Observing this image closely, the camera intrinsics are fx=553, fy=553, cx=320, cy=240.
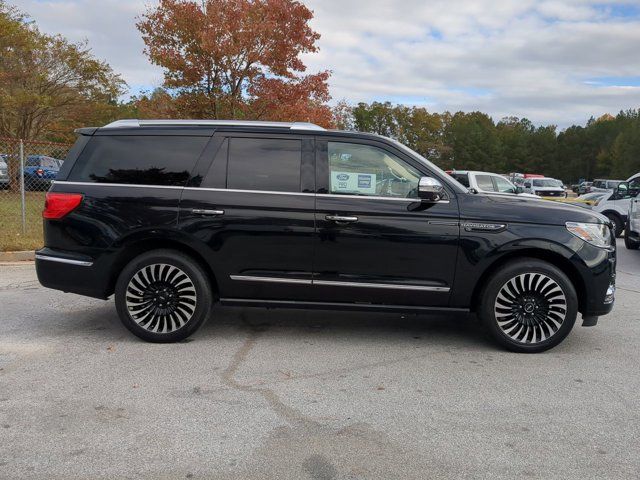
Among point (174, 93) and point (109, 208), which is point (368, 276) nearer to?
point (109, 208)

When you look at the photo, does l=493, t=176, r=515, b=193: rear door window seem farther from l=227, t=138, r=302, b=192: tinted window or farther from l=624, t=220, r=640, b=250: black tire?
l=227, t=138, r=302, b=192: tinted window

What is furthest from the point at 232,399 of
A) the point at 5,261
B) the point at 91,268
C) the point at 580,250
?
the point at 5,261

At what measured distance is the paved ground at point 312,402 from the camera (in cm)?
298

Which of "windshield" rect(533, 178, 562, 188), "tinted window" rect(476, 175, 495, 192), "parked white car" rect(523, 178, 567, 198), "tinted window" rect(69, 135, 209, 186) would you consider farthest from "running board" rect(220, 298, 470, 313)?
"windshield" rect(533, 178, 562, 188)

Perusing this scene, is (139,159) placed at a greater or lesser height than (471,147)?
lesser

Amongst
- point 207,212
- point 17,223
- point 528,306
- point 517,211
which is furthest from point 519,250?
point 17,223

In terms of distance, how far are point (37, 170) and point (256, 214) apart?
1066 cm

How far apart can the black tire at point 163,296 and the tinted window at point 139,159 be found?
0.70 m

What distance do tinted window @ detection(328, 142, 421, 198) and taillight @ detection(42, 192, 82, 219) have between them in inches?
89.4

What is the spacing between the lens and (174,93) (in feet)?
53.3

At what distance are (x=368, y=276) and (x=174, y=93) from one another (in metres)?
13.2

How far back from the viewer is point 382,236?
4.73m

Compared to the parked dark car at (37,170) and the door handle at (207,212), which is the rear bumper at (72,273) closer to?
the door handle at (207,212)

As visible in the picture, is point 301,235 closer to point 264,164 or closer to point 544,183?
point 264,164
